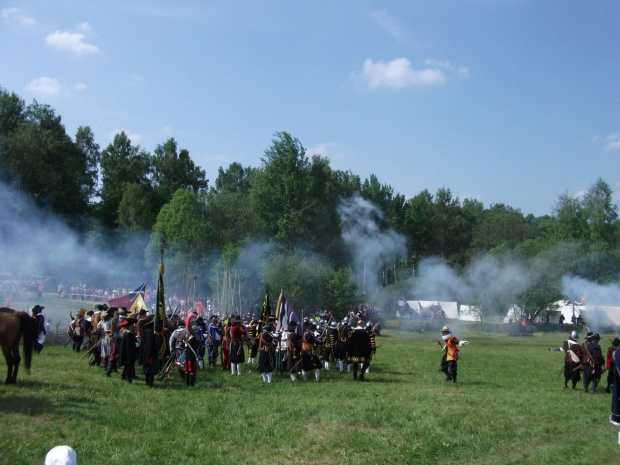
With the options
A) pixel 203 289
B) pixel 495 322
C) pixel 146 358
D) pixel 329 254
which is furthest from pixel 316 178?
pixel 146 358

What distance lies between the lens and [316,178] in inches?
2621

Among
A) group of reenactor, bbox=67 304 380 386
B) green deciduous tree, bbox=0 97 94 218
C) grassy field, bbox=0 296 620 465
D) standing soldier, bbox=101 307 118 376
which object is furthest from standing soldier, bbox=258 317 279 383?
green deciduous tree, bbox=0 97 94 218

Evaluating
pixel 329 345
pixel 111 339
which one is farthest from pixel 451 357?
pixel 111 339

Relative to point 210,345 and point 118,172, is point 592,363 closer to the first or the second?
point 210,345

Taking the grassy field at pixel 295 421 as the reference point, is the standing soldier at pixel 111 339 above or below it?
above

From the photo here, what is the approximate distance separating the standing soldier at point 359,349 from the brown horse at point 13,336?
965 cm

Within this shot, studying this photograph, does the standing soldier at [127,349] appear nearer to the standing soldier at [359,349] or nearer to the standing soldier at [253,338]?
the standing soldier at [253,338]

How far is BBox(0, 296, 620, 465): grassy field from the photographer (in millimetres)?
9477

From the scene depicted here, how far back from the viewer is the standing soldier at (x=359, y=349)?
18.5 meters

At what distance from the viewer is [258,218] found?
62.5m

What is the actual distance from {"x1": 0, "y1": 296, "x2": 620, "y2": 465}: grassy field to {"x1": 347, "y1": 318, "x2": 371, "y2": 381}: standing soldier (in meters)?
0.71

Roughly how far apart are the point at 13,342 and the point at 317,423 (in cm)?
777

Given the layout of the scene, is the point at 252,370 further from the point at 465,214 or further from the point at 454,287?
the point at 465,214

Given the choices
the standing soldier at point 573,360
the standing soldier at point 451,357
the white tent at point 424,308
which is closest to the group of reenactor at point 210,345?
the standing soldier at point 451,357
